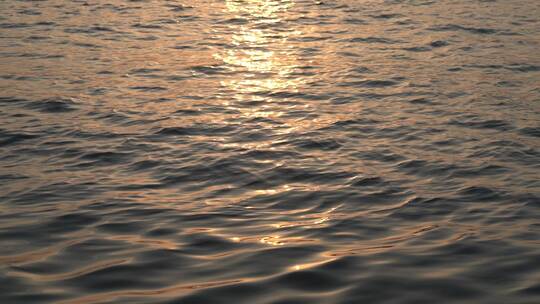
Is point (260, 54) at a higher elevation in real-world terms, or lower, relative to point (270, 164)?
higher

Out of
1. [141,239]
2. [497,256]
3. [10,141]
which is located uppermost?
[10,141]

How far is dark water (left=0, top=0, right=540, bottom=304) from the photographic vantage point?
26.3 feet

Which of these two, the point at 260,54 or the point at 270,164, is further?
the point at 260,54

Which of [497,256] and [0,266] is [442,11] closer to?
[497,256]

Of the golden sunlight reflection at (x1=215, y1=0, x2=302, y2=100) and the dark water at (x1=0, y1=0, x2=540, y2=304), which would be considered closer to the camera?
the dark water at (x1=0, y1=0, x2=540, y2=304)

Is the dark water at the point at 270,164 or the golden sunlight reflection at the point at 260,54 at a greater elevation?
the golden sunlight reflection at the point at 260,54

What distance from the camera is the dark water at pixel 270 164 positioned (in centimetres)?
801

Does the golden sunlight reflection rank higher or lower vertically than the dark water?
higher

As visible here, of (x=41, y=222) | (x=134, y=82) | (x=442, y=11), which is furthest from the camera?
(x=442, y=11)

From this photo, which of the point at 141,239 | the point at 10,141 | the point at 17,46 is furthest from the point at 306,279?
the point at 17,46

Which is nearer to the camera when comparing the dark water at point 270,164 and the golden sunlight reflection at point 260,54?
the dark water at point 270,164

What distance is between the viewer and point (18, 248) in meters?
8.70

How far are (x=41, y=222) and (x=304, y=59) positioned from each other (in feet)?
34.9

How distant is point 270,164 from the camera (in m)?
11.9
